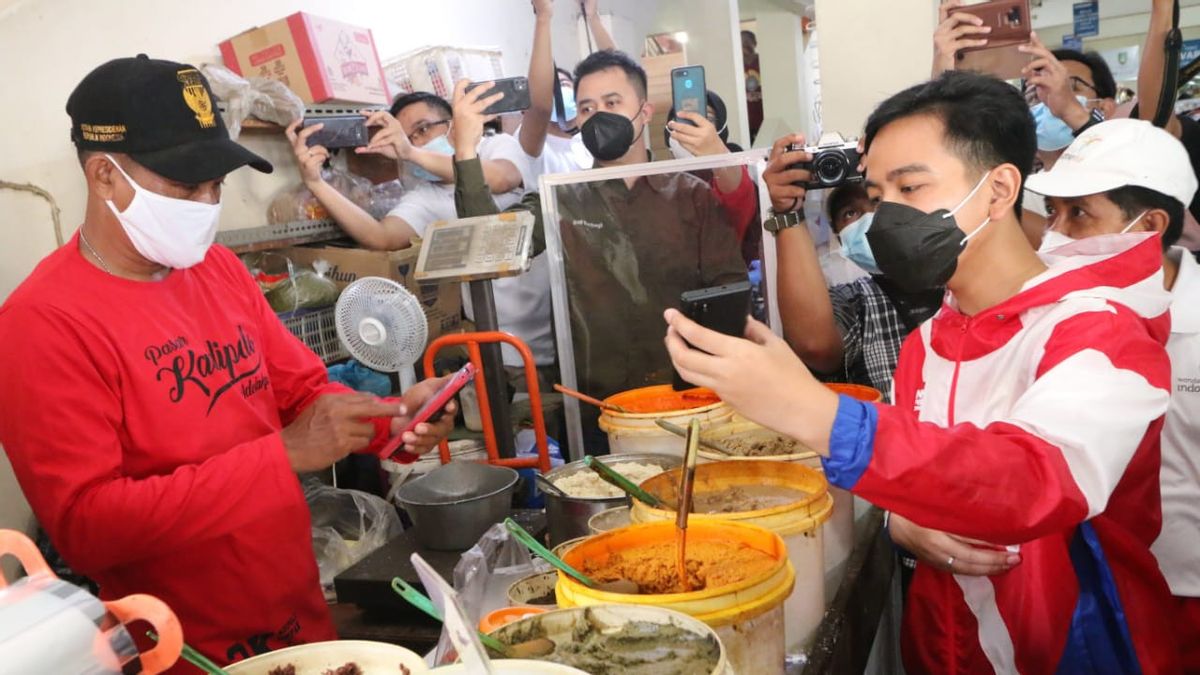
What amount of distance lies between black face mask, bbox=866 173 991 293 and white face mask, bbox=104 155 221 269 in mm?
1350

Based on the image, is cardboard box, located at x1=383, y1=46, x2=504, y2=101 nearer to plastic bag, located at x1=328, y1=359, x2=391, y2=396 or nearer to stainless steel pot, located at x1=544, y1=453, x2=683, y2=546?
plastic bag, located at x1=328, y1=359, x2=391, y2=396

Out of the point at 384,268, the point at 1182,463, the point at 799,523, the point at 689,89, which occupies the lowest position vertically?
the point at 1182,463

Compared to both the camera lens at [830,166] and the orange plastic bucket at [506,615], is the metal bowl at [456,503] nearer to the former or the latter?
the orange plastic bucket at [506,615]

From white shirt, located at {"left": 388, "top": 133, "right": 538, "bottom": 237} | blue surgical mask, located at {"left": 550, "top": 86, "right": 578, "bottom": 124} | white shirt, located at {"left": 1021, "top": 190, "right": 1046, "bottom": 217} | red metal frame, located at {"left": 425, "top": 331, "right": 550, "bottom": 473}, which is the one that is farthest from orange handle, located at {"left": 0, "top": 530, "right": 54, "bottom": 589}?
blue surgical mask, located at {"left": 550, "top": 86, "right": 578, "bottom": 124}

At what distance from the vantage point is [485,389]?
9.15ft

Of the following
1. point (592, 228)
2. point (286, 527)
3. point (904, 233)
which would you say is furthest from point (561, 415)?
point (904, 233)

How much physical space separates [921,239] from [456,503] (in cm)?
112

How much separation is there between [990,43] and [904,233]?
1.73m

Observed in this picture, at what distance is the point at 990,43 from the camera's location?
9.59 ft

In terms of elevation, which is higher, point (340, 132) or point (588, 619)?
point (340, 132)

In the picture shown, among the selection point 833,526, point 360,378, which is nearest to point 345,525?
point 360,378

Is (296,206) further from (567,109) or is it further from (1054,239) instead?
(1054,239)

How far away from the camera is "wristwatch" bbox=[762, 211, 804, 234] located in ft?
8.02

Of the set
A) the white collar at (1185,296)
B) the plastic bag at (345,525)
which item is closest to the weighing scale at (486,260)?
the plastic bag at (345,525)
